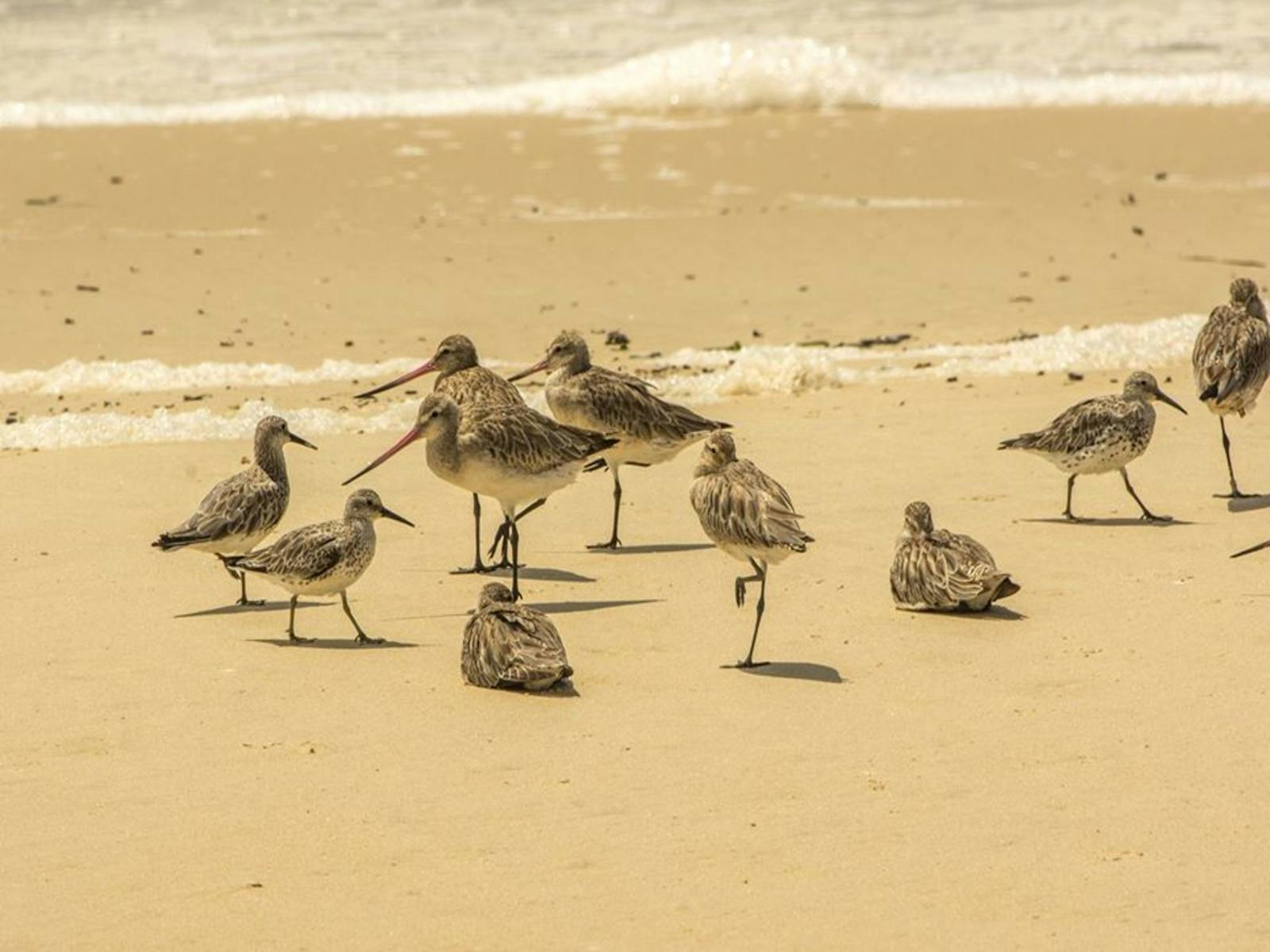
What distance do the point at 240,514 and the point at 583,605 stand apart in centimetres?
167

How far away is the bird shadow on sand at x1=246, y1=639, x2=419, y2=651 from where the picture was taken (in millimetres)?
9336

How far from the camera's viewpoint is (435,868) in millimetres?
6898

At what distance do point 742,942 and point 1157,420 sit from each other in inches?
317

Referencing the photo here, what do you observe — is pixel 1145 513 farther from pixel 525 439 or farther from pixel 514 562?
pixel 514 562

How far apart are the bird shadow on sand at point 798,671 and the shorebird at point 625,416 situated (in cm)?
281

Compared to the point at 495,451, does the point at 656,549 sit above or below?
below

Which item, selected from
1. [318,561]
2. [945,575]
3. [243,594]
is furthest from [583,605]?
[945,575]

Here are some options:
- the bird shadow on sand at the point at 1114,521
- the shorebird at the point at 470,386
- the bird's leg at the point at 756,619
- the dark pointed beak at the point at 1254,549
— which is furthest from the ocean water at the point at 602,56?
the bird's leg at the point at 756,619

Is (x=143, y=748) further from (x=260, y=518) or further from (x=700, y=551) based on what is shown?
(x=700, y=551)

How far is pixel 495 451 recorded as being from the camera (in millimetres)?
10703

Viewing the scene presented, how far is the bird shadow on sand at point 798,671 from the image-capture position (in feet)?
29.1

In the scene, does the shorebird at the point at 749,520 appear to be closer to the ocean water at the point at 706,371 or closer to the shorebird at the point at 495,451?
the shorebird at the point at 495,451

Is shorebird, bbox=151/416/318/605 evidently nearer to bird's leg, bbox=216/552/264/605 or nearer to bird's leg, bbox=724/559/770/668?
bird's leg, bbox=216/552/264/605

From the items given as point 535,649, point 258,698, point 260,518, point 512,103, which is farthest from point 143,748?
point 512,103
